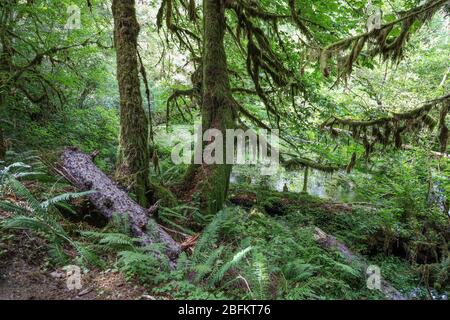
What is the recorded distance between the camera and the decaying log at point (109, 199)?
13.2ft

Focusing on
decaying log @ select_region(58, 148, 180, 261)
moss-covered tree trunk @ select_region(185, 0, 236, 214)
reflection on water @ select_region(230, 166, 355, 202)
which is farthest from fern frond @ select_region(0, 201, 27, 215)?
reflection on water @ select_region(230, 166, 355, 202)

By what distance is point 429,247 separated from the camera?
23.0 feet

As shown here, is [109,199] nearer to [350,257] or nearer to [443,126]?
[350,257]

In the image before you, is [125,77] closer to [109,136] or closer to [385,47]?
[385,47]

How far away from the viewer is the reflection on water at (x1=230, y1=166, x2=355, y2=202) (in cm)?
1219

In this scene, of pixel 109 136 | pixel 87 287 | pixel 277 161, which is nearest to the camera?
pixel 87 287

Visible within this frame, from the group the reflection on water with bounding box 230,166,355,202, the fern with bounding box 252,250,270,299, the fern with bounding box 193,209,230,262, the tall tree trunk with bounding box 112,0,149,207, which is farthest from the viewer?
the reflection on water with bounding box 230,166,355,202

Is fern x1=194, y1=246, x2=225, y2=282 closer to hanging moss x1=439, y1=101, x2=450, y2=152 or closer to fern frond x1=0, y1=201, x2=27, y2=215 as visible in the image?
fern frond x1=0, y1=201, x2=27, y2=215

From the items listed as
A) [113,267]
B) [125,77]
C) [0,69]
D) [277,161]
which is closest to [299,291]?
[113,267]

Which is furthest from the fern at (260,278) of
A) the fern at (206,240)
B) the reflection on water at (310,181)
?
the reflection on water at (310,181)

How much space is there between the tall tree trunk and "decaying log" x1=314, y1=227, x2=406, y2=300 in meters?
3.57

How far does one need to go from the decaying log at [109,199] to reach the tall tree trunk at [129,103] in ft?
1.71

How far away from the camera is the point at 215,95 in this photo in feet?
20.8
